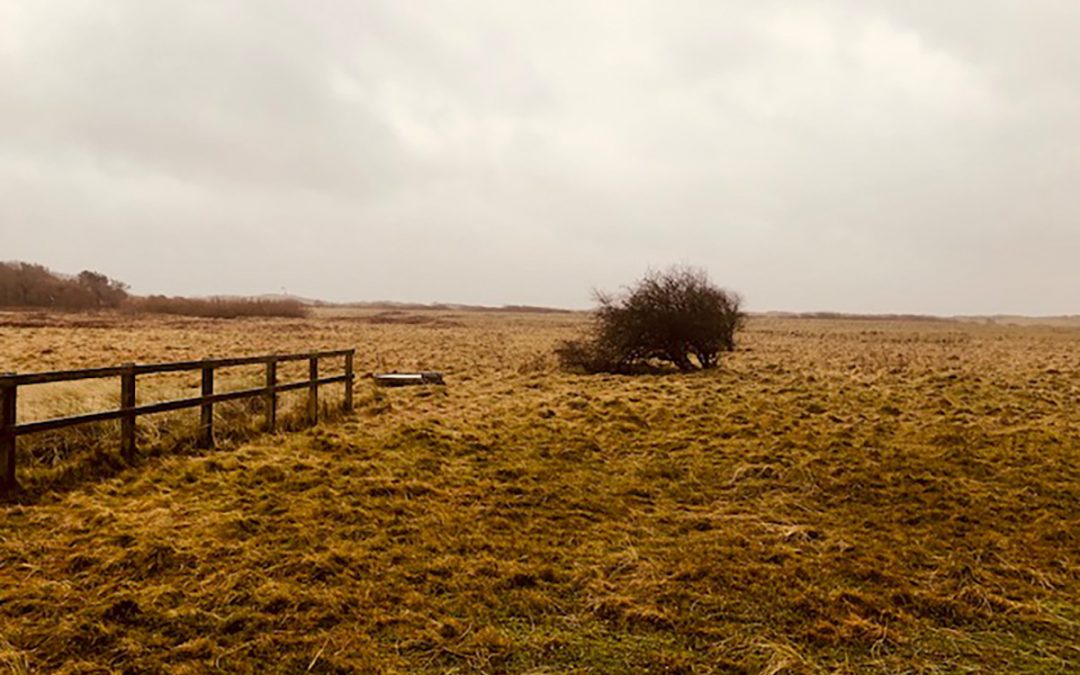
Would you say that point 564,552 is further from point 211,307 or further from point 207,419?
point 211,307

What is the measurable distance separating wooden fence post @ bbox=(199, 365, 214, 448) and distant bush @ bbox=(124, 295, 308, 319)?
72.8 meters

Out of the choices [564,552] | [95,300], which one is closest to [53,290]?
[95,300]

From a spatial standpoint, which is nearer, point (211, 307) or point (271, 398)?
point (271, 398)

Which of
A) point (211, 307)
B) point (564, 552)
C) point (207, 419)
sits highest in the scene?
point (211, 307)

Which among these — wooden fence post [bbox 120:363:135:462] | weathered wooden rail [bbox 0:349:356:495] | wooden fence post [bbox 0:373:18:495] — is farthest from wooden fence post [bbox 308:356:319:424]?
wooden fence post [bbox 0:373:18:495]

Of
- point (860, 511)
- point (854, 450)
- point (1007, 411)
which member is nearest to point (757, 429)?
point (854, 450)

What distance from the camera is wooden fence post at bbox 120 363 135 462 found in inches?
302

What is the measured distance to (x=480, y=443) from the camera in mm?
9617

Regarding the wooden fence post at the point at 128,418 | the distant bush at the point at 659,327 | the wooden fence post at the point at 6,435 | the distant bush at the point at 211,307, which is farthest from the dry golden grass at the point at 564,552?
the distant bush at the point at 211,307

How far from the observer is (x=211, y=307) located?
80.7 m

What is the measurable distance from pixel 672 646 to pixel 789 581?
1504 mm

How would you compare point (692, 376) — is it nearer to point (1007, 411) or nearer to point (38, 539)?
point (1007, 411)

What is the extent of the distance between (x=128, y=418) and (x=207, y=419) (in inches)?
48.3

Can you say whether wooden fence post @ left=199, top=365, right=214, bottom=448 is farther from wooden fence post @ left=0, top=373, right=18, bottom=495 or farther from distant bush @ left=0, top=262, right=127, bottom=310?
distant bush @ left=0, top=262, right=127, bottom=310
